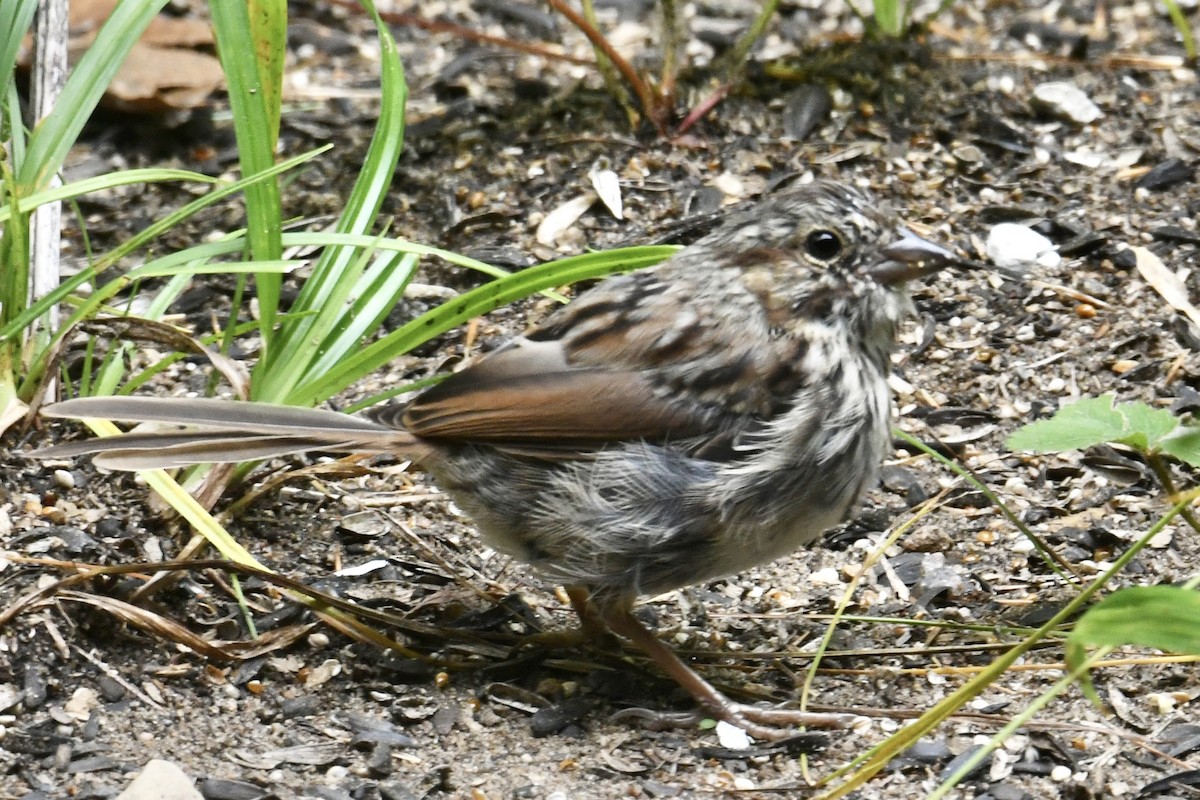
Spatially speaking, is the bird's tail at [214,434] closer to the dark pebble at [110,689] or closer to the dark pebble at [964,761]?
the dark pebble at [110,689]

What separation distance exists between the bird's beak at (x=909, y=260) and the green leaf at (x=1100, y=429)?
484 millimetres

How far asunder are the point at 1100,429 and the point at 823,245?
0.76 meters

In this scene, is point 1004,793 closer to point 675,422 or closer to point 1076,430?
point 1076,430

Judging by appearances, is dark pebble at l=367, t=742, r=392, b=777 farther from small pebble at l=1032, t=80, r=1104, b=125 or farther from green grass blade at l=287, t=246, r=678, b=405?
small pebble at l=1032, t=80, r=1104, b=125

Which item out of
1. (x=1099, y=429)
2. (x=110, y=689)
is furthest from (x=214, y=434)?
(x=1099, y=429)

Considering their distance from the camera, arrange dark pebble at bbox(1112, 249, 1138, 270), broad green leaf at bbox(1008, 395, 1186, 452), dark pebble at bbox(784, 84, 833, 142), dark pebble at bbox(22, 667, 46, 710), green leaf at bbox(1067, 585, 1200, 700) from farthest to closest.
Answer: dark pebble at bbox(784, 84, 833, 142), dark pebble at bbox(1112, 249, 1138, 270), dark pebble at bbox(22, 667, 46, 710), broad green leaf at bbox(1008, 395, 1186, 452), green leaf at bbox(1067, 585, 1200, 700)

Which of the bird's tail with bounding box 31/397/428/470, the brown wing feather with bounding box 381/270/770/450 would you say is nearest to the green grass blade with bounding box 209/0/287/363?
the bird's tail with bounding box 31/397/428/470

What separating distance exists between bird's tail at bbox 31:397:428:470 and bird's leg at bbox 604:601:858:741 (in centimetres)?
63

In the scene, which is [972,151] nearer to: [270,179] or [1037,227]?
[1037,227]

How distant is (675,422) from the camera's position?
11.8 feet

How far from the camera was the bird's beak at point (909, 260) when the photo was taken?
368cm

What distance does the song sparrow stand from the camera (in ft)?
11.7

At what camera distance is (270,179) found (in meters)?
3.95

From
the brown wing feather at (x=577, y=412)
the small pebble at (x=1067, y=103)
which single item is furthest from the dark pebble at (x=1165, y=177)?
the brown wing feather at (x=577, y=412)
